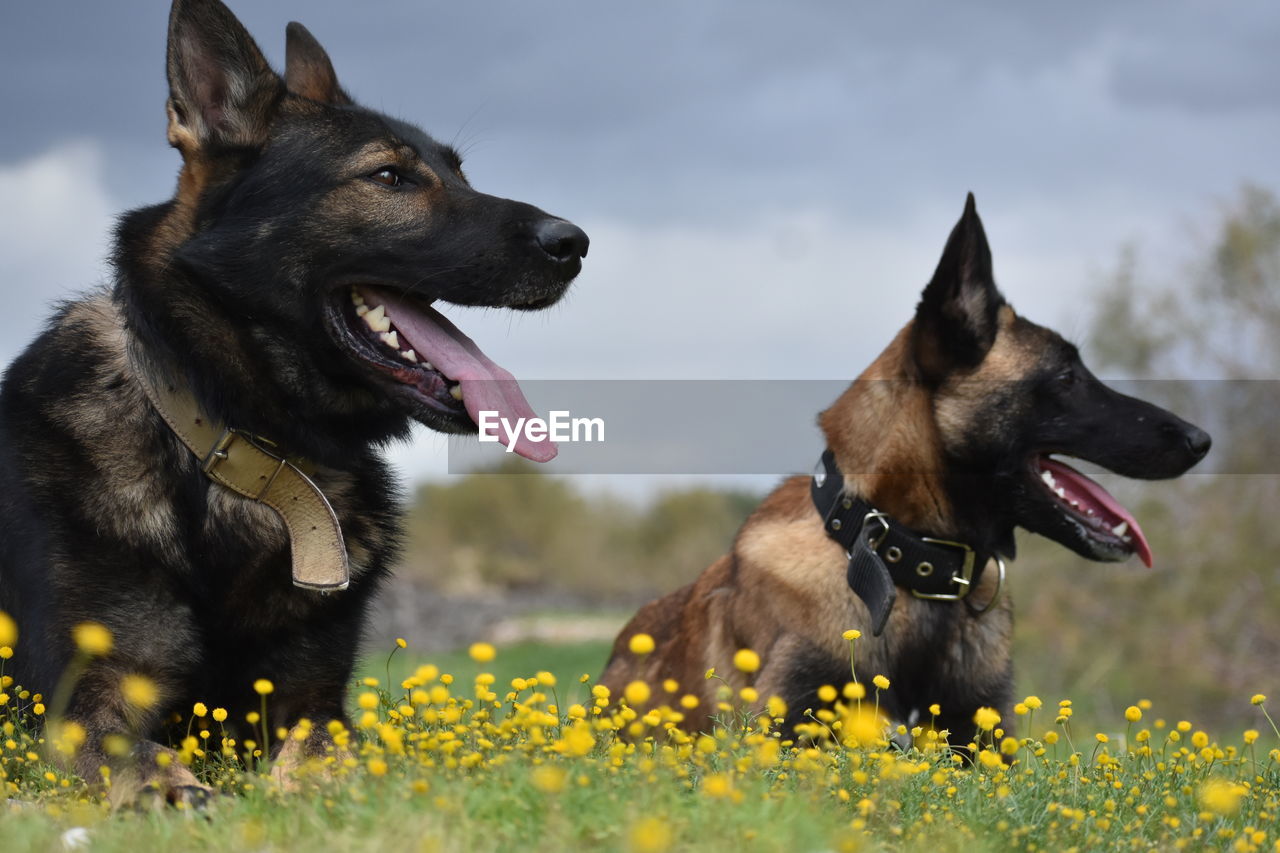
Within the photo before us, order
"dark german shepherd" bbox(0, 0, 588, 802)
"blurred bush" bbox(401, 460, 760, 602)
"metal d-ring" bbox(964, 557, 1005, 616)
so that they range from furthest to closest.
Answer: "blurred bush" bbox(401, 460, 760, 602), "metal d-ring" bbox(964, 557, 1005, 616), "dark german shepherd" bbox(0, 0, 588, 802)

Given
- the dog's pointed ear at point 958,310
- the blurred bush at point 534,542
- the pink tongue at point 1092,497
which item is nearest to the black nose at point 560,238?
the dog's pointed ear at point 958,310

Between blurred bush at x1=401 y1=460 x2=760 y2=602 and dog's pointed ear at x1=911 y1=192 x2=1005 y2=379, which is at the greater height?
dog's pointed ear at x1=911 y1=192 x2=1005 y2=379

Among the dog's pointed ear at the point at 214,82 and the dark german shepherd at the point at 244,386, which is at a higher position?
the dog's pointed ear at the point at 214,82

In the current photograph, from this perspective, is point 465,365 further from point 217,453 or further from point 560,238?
point 217,453

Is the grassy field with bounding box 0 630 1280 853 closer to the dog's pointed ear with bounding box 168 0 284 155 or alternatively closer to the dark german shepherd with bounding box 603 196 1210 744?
the dark german shepherd with bounding box 603 196 1210 744

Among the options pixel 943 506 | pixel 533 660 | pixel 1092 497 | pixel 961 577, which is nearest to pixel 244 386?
pixel 943 506

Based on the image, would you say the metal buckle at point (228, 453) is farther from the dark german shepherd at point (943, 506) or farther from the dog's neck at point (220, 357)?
the dark german shepherd at point (943, 506)

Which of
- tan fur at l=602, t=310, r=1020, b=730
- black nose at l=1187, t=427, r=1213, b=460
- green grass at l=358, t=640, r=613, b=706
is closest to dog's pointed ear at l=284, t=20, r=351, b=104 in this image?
tan fur at l=602, t=310, r=1020, b=730

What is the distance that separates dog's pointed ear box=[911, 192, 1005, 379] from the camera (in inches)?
184

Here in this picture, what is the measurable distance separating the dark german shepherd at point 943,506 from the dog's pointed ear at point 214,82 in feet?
7.85

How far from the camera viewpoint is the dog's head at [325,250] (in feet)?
11.8

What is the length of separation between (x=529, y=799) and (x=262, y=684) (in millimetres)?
719

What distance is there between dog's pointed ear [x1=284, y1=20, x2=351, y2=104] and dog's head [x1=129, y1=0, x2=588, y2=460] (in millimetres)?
459

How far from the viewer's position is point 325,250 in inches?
143
